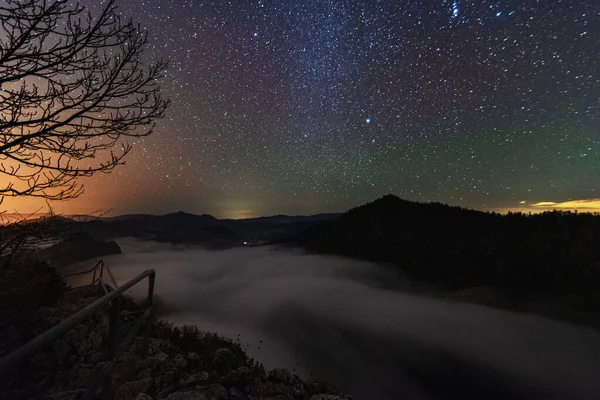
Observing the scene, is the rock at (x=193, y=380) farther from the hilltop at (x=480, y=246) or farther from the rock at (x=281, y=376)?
the hilltop at (x=480, y=246)

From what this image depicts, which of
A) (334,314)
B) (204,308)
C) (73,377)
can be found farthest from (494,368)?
(204,308)

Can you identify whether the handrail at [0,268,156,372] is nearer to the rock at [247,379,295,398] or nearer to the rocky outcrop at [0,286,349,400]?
the rocky outcrop at [0,286,349,400]

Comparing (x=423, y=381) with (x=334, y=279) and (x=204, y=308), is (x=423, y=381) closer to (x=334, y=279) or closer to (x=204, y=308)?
(x=204, y=308)

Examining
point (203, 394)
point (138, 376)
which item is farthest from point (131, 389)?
point (203, 394)

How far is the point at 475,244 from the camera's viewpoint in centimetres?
8175

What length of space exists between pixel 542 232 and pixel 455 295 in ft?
86.1

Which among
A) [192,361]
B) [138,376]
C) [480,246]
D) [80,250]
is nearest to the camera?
[138,376]

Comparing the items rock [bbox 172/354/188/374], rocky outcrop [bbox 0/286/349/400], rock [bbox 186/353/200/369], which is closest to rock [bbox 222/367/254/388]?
rocky outcrop [bbox 0/286/349/400]

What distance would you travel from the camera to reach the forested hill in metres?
58.5

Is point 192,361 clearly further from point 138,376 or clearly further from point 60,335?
point 60,335

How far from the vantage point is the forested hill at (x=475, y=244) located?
58531 millimetres

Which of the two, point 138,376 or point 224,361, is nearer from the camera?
point 138,376

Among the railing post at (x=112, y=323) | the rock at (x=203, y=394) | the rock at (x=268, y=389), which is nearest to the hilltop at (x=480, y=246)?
the rock at (x=268, y=389)

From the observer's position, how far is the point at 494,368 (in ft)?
125
